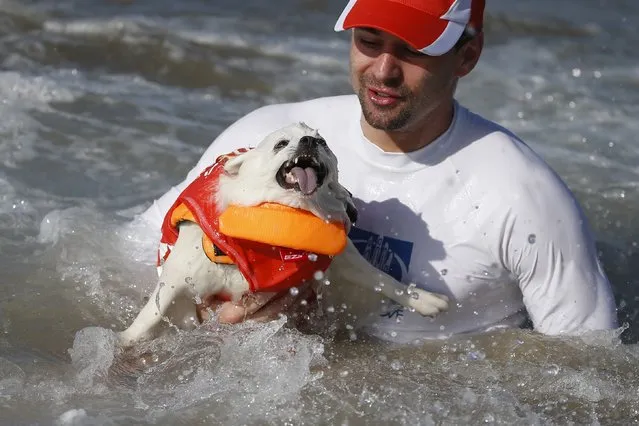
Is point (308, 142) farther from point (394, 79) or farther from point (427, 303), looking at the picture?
point (427, 303)

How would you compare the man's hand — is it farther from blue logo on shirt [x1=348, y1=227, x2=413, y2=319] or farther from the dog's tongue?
the dog's tongue

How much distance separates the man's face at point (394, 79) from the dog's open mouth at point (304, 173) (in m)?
0.69

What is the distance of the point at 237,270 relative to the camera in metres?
4.68

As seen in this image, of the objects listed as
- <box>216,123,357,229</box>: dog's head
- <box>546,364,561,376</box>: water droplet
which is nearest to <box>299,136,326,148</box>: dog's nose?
<box>216,123,357,229</box>: dog's head

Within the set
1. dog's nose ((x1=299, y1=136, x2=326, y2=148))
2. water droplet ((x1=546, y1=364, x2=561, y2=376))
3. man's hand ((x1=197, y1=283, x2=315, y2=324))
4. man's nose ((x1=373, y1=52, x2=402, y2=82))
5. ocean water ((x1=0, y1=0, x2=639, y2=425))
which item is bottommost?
ocean water ((x1=0, y1=0, x2=639, y2=425))

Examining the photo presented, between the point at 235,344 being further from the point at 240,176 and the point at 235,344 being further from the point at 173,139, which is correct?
the point at 173,139

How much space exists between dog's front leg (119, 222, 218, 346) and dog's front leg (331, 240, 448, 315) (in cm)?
59

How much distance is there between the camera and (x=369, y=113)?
503cm

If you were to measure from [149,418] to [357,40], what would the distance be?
6.42ft

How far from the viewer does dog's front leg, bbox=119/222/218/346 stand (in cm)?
465

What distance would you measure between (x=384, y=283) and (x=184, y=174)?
3.25 meters

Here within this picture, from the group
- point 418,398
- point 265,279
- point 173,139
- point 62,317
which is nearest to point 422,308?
point 418,398

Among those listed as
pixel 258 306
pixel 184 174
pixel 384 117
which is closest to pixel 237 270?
pixel 258 306

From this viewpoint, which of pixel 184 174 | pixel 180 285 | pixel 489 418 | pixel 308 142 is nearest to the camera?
pixel 308 142
